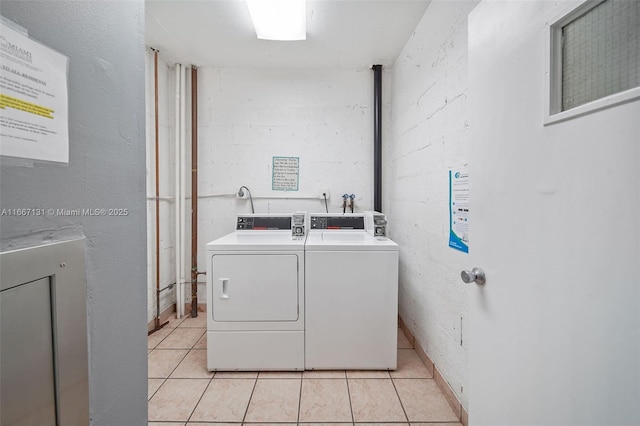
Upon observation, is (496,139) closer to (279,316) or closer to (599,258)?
(599,258)

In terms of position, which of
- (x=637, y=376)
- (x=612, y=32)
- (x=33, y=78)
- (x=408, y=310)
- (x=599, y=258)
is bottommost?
(x=408, y=310)

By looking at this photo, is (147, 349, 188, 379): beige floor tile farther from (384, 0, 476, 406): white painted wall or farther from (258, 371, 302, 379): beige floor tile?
(384, 0, 476, 406): white painted wall

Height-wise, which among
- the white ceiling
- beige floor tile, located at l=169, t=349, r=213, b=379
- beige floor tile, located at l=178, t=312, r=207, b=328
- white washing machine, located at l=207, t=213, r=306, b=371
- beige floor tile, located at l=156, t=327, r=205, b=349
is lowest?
beige floor tile, located at l=169, t=349, r=213, b=379

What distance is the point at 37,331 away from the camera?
427 mm

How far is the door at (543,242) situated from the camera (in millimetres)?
571

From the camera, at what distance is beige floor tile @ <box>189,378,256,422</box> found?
58.2 inches

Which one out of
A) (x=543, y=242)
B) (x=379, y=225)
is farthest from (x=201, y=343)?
(x=543, y=242)

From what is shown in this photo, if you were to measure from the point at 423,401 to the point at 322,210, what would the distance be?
5.80ft

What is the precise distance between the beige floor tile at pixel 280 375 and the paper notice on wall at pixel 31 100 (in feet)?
5.89

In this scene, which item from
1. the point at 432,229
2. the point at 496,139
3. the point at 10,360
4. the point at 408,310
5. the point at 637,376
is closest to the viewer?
the point at 10,360

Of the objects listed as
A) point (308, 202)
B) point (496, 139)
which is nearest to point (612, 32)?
point (496, 139)

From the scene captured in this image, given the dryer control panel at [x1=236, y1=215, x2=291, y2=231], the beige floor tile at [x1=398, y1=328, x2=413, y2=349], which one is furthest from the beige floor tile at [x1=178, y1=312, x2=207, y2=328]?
the beige floor tile at [x1=398, y1=328, x2=413, y2=349]

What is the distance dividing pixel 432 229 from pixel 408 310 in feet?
2.91

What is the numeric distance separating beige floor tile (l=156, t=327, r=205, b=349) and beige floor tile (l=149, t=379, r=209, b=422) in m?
0.44
